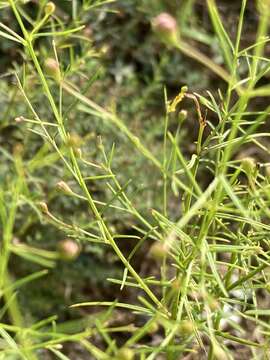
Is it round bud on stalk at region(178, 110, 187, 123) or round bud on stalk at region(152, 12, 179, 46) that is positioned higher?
round bud on stalk at region(152, 12, 179, 46)

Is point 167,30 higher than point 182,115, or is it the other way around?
point 167,30

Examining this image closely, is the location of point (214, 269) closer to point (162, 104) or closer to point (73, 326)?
point (73, 326)

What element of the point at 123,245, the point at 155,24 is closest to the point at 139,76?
the point at 123,245

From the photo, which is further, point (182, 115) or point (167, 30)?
point (182, 115)

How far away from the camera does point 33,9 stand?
6.22 ft

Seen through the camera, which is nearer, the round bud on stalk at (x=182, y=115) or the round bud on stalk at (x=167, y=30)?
the round bud on stalk at (x=167, y=30)

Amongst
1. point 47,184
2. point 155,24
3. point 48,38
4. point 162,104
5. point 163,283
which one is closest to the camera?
point 155,24

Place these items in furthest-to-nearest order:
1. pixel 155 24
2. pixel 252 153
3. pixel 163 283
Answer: pixel 252 153 → pixel 163 283 → pixel 155 24

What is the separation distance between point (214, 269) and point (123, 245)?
1.24 meters

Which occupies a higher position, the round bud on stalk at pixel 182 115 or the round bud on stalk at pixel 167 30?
the round bud on stalk at pixel 167 30

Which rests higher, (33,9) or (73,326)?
(73,326)

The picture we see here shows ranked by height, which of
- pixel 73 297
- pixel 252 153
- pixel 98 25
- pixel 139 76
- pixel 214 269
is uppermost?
pixel 214 269

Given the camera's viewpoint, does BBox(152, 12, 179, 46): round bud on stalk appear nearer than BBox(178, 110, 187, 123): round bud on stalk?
Yes

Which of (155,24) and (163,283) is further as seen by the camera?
(163,283)
